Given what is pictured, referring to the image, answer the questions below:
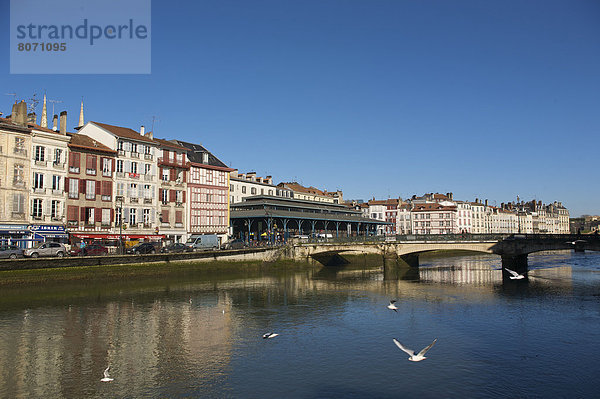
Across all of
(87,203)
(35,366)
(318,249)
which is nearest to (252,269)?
(318,249)

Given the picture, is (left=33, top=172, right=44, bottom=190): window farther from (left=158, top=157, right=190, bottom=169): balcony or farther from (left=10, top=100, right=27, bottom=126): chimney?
(left=158, top=157, right=190, bottom=169): balcony

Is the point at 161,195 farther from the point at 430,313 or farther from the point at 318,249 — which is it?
the point at 430,313

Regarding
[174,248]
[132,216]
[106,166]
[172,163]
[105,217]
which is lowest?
[174,248]

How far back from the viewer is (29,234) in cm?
4969

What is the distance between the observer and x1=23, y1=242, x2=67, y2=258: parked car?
4281 cm

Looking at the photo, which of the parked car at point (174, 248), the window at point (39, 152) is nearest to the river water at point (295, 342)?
the parked car at point (174, 248)

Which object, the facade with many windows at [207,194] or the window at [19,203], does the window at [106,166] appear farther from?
the facade with many windows at [207,194]

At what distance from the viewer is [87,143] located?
2280 inches

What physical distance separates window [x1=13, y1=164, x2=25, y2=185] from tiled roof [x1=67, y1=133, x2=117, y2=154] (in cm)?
640

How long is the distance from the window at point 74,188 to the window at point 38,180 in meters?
3.46

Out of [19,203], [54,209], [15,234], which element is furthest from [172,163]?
[15,234]

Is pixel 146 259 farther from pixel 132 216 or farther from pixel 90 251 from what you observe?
pixel 132 216

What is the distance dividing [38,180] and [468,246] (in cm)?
5084

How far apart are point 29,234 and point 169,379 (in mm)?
38900
